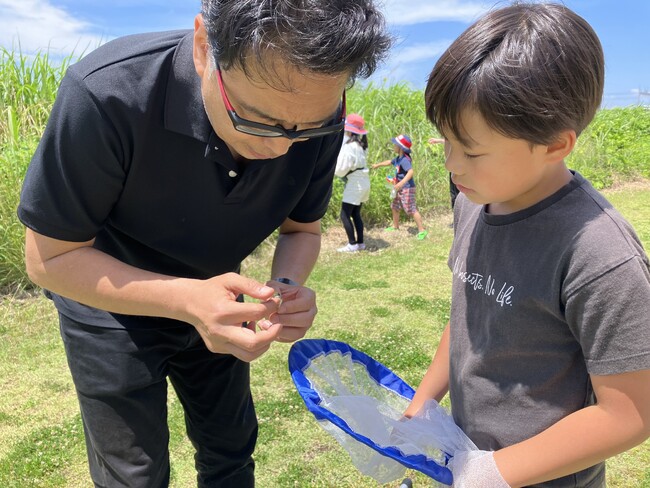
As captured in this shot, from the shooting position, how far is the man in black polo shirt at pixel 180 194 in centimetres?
129

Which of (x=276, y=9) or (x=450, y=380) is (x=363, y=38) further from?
(x=450, y=380)

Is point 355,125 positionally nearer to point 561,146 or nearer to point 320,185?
point 320,185

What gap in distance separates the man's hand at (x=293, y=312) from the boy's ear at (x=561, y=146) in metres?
0.72

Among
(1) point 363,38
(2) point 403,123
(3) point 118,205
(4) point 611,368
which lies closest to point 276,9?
(1) point 363,38

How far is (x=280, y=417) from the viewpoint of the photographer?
12.1 ft

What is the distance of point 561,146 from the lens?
1251mm

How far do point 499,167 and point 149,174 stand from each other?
864mm

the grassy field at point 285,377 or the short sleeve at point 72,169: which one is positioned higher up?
the short sleeve at point 72,169

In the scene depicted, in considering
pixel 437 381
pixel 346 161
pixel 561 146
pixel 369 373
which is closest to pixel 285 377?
pixel 369 373

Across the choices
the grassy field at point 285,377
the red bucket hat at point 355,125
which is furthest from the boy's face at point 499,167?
the red bucket hat at point 355,125

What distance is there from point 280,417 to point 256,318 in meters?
2.41

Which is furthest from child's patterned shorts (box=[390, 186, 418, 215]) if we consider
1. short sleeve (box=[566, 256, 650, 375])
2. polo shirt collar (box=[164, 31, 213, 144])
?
short sleeve (box=[566, 256, 650, 375])

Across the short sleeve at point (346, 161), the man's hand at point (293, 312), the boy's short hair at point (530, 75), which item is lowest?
the short sleeve at point (346, 161)

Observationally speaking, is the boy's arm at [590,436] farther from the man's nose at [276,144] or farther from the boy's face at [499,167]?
the man's nose at [276,144]
